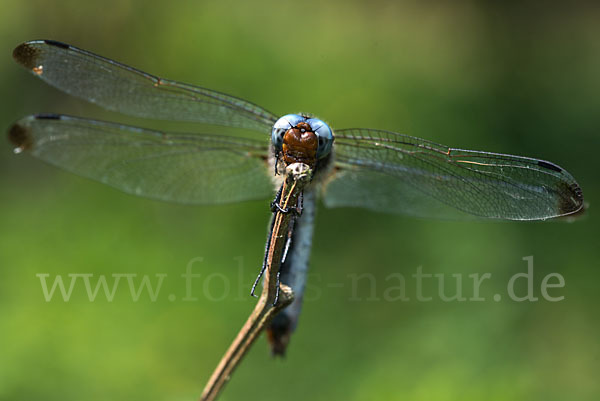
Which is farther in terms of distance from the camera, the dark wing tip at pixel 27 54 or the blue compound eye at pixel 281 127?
the dark wing tip at pixel 27 54

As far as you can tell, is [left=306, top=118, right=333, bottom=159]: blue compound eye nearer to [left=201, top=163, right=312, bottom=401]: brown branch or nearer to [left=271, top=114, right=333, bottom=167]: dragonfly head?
[left=271, top=114, right=333, bottom=167]: dragonfly head

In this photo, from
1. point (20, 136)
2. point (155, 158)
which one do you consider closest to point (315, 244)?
point (155, 158)

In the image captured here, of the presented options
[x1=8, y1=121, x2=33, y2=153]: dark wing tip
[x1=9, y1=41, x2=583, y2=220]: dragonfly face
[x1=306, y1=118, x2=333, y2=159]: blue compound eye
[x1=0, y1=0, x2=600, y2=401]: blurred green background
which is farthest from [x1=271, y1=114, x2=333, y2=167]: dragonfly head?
[x1=0, y1=0, x2=600, y2=401]: blurred green background

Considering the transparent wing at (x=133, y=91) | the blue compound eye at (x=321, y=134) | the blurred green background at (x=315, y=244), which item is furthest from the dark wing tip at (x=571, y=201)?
the blurred green background at (x=315, y=244)

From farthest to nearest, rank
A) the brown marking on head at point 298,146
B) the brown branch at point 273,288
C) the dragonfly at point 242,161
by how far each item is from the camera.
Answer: the dragonfly at point 242,161
the brown marking on head at point 298,146
the brown branch at point 273,288

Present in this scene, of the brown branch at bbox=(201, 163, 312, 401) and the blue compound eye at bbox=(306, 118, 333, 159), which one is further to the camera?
the blue compound eye at bbox=(306, 118, 333, 159)

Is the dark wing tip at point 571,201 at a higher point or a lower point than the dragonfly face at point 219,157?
higher

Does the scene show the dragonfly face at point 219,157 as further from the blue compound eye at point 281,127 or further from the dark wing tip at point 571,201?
the blue compound eye at point 281,127

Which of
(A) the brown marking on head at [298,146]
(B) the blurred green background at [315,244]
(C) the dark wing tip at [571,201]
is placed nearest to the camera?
(A) the brown marking on head at [298,146]
